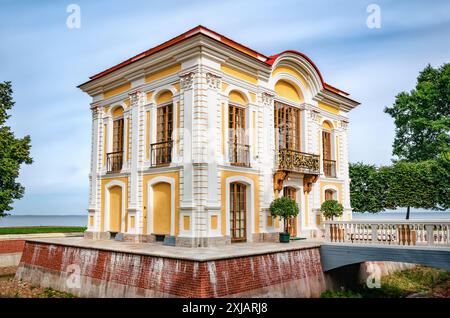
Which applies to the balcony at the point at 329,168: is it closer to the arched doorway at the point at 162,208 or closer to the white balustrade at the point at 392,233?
the white balustrade at the point at 392,233

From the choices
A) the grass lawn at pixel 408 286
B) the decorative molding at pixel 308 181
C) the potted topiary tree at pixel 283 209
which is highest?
the decorative molding at pixel 308 181

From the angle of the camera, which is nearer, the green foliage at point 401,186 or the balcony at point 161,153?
the balcony at point 161,153

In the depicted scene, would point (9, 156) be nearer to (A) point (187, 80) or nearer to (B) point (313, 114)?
(A) point (187, 80)

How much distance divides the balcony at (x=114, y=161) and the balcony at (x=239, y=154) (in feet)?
18.2

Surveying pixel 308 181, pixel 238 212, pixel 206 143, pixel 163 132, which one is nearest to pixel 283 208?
pixel 238 212

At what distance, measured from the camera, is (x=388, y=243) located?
12.8 metres

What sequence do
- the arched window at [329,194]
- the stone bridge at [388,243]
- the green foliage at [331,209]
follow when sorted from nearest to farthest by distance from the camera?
the stone bridge at [388,243] < the green foliage at [331,209] < the arched window at [329,194]

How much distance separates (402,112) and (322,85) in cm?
1390

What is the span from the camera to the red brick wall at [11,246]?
2077 centimetres

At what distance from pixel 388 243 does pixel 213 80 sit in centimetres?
788

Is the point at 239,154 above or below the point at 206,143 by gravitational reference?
below

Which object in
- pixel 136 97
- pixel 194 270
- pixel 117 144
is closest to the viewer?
pixel 194 270

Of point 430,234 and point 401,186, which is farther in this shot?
point 401,186

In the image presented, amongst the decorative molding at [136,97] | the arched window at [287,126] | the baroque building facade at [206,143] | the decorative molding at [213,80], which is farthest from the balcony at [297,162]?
the decorative molding at [136,97]
